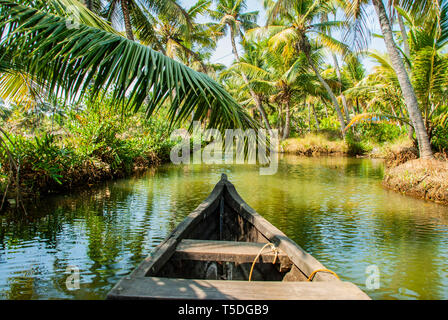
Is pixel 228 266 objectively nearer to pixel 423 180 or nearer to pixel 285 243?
pixel 285 243

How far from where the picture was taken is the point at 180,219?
5293 millimetres

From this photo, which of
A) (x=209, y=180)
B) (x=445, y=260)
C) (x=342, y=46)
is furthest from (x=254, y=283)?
(x=342, y=46)

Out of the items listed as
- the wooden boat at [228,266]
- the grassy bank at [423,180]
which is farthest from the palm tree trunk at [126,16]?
the grassy bank at [423,180]

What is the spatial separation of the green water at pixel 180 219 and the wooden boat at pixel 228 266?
0.94 meters

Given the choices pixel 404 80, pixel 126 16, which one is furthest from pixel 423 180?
pixel 126 16

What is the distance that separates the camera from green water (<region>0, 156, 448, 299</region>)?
10.0 ft

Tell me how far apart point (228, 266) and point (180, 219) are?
2.50 metres

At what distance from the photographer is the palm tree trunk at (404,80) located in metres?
7.36

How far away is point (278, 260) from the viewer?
2.41 m

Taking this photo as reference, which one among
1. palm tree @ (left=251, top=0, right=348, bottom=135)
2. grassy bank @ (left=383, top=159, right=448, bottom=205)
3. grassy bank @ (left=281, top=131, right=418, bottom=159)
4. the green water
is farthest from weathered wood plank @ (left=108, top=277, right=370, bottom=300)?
grassy bank @ (left=281, top=131, right=418, bottom=159)

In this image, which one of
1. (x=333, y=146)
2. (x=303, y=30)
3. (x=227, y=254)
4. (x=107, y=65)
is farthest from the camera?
(x=333, y=146)

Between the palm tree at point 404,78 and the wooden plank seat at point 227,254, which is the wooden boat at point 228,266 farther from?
the palm tree at point 404,78

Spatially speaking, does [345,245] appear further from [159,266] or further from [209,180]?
[209,180]

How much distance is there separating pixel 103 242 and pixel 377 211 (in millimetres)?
4974
